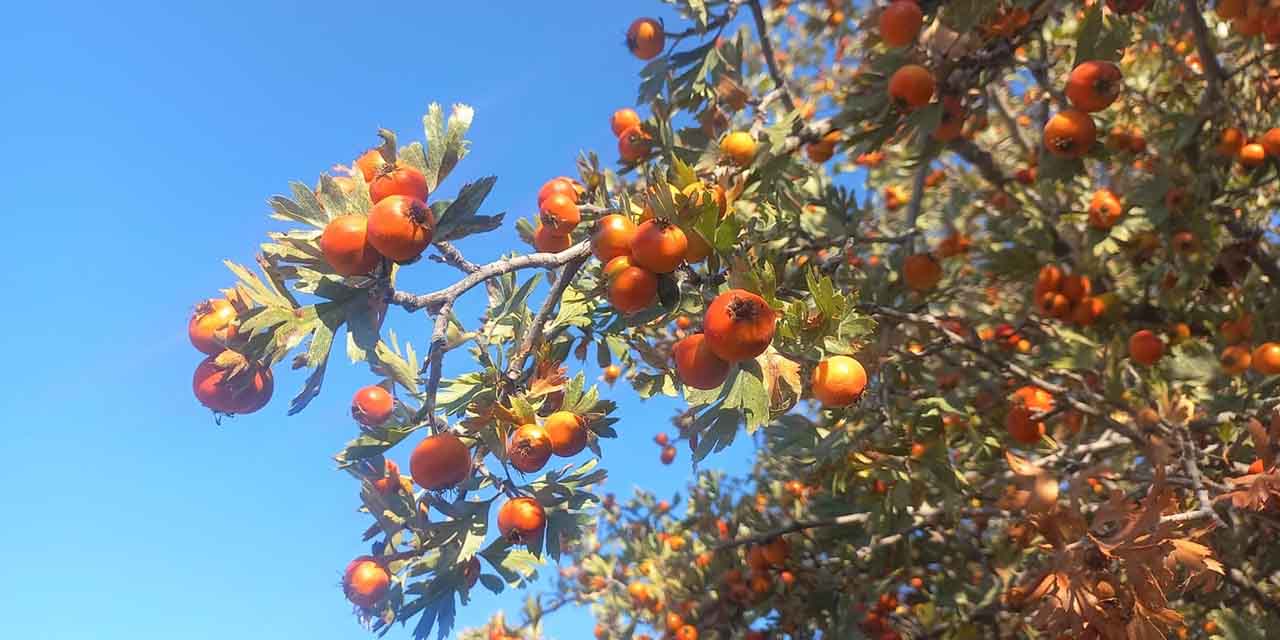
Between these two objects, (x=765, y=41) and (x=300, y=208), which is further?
(x=765, y=41)

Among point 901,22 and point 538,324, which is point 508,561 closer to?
point 538,324

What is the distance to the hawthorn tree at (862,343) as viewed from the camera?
2.11m

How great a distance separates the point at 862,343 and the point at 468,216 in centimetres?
114

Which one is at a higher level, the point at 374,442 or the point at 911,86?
the point at 911,86

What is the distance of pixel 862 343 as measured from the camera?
6.78 ft

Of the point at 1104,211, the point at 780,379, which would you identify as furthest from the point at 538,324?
the point at 1104,211

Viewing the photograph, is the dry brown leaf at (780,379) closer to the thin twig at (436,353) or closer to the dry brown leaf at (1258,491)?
the thin twig at (436,353)

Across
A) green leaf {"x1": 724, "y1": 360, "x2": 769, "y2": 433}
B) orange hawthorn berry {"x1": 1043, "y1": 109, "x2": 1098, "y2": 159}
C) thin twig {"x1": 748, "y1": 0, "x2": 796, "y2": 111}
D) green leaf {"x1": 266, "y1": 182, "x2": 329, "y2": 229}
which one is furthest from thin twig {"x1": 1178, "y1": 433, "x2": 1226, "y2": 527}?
green leaf {"x1": 266, "y1": 182, "x2": 329, "y2": 229}

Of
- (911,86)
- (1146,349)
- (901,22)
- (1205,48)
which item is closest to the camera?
(911,86)

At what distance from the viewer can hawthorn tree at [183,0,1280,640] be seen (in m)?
2.11

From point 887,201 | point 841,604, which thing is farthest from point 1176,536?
point 887,201

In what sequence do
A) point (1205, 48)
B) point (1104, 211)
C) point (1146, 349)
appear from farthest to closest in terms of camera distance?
point (1104, 211)
point (1146, 349)
point (1205, 48)

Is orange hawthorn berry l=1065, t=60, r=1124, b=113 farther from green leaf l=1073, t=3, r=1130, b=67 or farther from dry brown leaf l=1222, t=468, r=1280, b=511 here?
dry brown leaf l=1222, t=468, r=1280, b=511

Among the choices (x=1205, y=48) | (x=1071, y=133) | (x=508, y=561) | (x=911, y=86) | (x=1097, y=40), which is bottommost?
(x=508, y=561)
